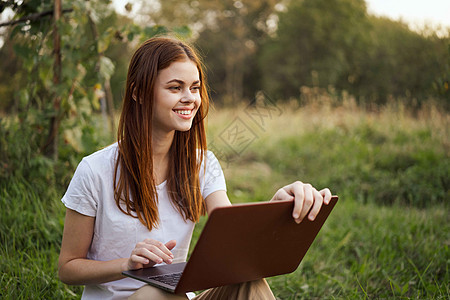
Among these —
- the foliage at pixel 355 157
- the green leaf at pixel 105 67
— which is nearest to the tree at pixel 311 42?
the foliage at pixel 355 157

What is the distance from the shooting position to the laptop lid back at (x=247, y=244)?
1243mm

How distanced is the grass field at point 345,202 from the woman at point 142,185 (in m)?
0.76

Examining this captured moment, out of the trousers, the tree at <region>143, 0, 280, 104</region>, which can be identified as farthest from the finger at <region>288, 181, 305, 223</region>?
the tree at <region>143, 0, 280, 104</region>

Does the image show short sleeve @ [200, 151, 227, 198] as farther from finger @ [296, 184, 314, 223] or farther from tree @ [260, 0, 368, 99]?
tree @ [260, 0, 368, 99]

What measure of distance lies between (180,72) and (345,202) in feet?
11.6

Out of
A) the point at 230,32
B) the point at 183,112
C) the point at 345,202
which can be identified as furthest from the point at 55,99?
the point at 230,32

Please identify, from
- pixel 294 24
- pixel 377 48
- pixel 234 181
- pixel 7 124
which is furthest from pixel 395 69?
pixel 7 124

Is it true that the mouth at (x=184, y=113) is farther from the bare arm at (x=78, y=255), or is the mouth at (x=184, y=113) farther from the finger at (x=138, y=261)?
the finger at (x=138, y=261)

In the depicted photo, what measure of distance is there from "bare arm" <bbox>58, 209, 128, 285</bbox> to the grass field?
30.0 inches

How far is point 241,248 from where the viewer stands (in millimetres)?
1375

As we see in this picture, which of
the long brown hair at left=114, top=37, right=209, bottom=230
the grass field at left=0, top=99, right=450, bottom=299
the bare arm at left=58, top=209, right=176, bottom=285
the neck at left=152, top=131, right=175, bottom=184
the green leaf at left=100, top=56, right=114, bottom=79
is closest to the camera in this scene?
the bare arm at left=58, top=209, right=176, bottom=285

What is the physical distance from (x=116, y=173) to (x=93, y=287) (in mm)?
430

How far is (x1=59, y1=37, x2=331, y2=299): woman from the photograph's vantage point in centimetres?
162

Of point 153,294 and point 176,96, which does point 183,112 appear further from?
point 153,294
